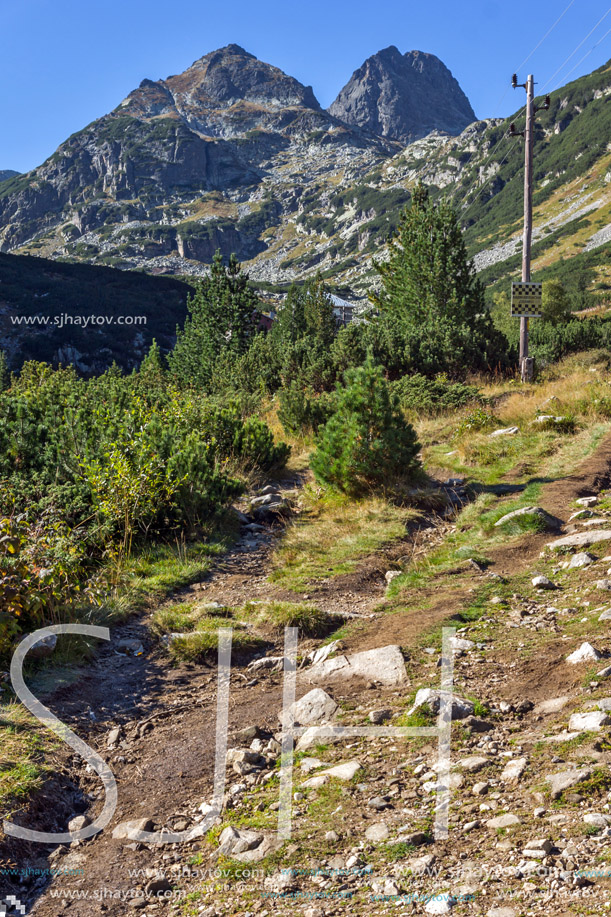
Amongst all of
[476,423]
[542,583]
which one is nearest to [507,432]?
[476,423]

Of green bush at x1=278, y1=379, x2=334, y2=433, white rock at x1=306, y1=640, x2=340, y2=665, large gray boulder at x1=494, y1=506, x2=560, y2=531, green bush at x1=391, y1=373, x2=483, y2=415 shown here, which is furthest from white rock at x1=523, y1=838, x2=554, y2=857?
green bush at x1=391, y1=373, x2=483, y2=415

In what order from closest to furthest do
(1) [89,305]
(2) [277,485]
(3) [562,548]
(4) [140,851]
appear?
1. (4) [140,851]
2. (3) [562,548]
3. (2) [277,485]
4. (1) [89,305]

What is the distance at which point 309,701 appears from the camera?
13.0ft

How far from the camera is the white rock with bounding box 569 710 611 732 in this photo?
2.97 meters

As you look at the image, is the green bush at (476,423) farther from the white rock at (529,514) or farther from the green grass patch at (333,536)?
the white rock at (529,514)

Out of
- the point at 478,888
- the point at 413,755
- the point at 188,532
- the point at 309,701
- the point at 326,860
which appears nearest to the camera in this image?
the point at 478,888

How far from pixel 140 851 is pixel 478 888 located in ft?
4.80

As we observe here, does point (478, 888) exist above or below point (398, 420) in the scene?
below

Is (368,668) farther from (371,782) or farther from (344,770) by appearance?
(371,782)

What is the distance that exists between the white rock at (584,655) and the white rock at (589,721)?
676 mm

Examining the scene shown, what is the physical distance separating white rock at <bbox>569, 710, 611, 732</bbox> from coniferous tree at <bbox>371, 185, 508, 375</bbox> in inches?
558

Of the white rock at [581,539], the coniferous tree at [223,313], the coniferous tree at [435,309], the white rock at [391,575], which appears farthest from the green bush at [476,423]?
the coniferous tree at [223,313]

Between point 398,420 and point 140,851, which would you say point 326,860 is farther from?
point 398,420

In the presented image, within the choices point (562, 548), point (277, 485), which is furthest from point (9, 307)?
point (562, 548)
